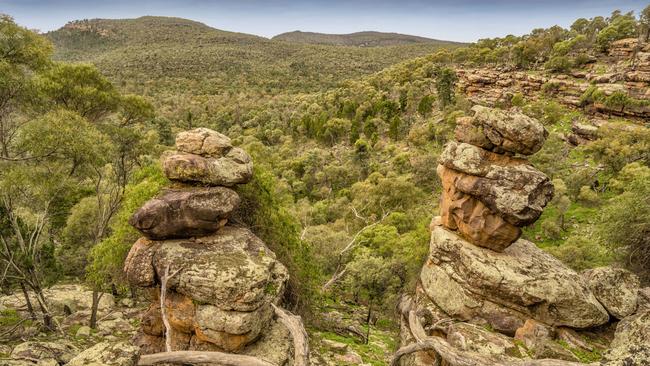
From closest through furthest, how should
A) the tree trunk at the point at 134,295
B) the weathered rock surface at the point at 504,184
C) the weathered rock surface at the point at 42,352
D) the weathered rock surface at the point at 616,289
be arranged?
the weathered rock surface at the point at 42,352
the weathered rock surface at the point at 616,289
the weathered rock surface at the point at 504,184
the tree trunk at the point at 134,295

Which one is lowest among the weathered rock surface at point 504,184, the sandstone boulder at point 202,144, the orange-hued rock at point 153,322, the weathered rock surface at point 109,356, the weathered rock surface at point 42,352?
the weathered rock surface at point 42,352

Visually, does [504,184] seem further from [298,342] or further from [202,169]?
[202,169]

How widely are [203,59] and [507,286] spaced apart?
161102mm

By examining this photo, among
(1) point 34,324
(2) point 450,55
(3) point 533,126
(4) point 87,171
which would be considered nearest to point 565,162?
(3) point 533,126

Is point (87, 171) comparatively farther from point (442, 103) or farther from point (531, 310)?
point (442, 103)

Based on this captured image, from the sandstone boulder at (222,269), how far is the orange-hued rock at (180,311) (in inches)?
10.6

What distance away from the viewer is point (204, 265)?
479 inches

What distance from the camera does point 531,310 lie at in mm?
13164

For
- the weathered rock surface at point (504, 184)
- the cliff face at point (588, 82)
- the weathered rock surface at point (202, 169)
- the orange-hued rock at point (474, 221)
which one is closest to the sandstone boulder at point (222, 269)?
the weathered rock surface at point (202, 169)

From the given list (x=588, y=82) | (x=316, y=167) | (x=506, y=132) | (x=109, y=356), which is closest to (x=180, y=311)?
(x=109, y=356)

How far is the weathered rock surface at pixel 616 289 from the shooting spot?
1302cm

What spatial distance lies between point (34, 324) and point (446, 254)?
61.3 feet

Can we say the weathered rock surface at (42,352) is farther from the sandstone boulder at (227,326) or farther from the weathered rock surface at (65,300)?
the weathered rock surface at (65,300)

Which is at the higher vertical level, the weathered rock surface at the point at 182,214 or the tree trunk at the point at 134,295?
the weathered rock surface at the point at 182,214
